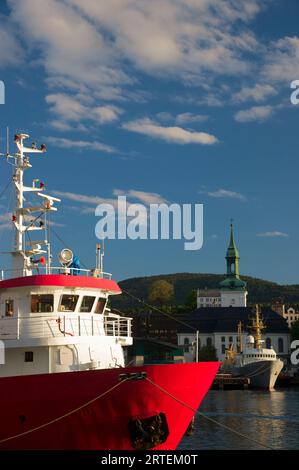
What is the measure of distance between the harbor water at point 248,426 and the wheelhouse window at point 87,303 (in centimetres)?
1037

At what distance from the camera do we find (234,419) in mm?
44969

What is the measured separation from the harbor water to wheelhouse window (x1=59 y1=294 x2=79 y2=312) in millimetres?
11018

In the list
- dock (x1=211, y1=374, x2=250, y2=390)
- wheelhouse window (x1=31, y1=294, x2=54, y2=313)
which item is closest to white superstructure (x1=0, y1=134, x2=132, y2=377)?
wheelhouse window (x1=31, y1=294, x2=54, y2=313)

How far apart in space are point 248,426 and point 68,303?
21296 millimetres

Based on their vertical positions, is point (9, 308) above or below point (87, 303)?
below

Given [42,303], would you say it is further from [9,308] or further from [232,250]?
[232,250]

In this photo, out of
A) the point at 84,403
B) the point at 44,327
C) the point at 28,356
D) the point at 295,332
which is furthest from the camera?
the point at 295,332

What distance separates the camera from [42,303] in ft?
78.4

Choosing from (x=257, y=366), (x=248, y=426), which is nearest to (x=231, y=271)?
(x=257, y=366)

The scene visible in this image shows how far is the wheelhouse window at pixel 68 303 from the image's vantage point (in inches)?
946

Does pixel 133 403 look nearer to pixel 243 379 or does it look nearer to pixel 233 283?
pixel 243 379

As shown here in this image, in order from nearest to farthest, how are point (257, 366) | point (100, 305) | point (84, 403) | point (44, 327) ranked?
point (84, 403)
point (44, 327)
point (100, 305)
point (257, 366)

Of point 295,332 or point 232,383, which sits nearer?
point 232,383

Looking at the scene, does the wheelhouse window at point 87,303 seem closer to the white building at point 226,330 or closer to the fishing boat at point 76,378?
the fishing boat at point 76,378
